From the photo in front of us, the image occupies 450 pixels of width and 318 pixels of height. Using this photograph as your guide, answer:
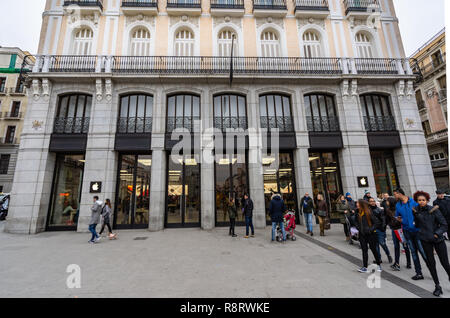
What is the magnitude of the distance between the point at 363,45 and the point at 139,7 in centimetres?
1652

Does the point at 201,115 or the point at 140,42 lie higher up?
the point at 140,42

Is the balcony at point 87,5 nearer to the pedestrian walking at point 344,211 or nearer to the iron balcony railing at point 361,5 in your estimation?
the iron balcony railing at point 361,5

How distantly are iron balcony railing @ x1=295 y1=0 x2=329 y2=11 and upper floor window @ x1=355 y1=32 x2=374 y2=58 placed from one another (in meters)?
3.30

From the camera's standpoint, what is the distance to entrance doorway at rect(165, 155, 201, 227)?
1163 cm

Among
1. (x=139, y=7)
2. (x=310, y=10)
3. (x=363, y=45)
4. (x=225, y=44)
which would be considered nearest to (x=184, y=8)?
(x=139, y=7)

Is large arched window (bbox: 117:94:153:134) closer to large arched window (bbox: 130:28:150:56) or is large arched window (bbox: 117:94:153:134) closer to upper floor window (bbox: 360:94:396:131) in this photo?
large arched window (bbox: 130:28:150:56)

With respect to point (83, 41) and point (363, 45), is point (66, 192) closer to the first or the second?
point (83, 41)

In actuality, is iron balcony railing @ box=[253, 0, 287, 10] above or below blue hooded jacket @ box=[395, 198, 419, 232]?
above

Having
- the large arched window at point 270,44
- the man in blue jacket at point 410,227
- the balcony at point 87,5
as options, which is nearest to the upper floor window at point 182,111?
the large arched window at point 270,44

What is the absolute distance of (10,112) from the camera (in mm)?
27812

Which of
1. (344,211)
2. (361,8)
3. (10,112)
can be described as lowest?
(344,211)

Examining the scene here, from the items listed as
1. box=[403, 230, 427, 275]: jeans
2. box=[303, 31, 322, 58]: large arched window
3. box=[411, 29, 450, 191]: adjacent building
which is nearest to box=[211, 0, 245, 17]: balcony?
box=[303, 31, 322, 58]: large arched window
